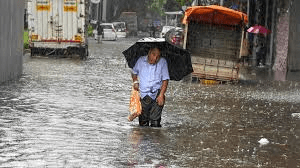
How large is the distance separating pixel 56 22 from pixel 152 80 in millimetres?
21107

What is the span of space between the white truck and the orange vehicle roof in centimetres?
893

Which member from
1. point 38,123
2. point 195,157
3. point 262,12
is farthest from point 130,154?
point 262,12

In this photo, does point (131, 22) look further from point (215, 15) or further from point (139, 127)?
point (139, 127)

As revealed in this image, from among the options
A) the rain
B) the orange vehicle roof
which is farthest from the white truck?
the rain

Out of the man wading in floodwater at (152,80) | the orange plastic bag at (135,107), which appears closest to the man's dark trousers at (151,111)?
the man wading in floodwater at (152,80)

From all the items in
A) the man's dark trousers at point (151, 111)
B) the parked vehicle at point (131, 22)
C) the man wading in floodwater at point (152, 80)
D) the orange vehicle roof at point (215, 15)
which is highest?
the orange vehicle roof at point (215, 15)

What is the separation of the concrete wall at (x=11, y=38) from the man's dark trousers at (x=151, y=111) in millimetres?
7910

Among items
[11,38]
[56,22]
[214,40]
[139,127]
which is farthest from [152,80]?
[56,22]

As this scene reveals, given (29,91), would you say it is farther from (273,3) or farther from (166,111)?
(273,3)

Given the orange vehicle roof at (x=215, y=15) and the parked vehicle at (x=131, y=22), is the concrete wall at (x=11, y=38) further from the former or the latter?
the parked vehicle at (x=131, y=22)

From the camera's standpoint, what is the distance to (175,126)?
13.0 metres

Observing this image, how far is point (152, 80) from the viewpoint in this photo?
40.8ft

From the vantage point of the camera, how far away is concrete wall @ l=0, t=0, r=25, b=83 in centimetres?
1980

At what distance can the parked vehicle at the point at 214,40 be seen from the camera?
24.1 metres
